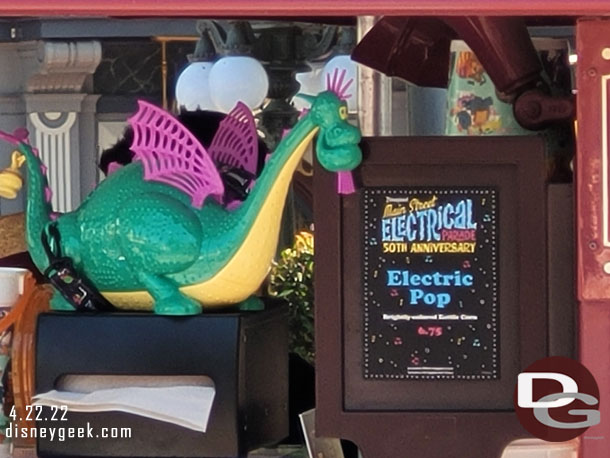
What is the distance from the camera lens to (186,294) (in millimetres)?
2381

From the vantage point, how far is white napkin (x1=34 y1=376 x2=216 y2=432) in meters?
2.29

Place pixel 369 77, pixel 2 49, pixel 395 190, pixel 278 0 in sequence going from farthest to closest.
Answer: pixel 2 49 < pixel 369 77 < pixel 395 190 < pixel 278 0

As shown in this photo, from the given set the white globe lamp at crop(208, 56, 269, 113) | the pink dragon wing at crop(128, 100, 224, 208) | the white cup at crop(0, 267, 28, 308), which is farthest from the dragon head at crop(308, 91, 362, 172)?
the white globe lamp at crop(208, 56, 269, 113)

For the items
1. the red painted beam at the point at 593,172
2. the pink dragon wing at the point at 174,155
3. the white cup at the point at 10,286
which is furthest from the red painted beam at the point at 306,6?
the white cup at the point at 10,286

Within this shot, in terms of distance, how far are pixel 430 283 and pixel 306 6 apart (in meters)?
0.58

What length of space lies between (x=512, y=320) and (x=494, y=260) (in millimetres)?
106

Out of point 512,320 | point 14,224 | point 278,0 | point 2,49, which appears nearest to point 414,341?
point 512,320

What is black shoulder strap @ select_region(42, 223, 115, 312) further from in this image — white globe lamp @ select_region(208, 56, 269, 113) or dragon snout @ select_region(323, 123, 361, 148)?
white globe lamp @ select_region(208, 56, 269, 113)

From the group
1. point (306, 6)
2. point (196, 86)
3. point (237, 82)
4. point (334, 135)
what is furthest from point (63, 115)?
point (306, 6)

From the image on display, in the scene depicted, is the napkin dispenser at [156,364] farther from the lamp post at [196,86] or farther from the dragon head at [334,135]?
the lamp post at [196,86]

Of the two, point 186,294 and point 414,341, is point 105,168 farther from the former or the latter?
point 414,341

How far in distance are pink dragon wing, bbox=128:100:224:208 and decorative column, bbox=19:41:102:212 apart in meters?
5.52

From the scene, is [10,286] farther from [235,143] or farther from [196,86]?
[196,86]
